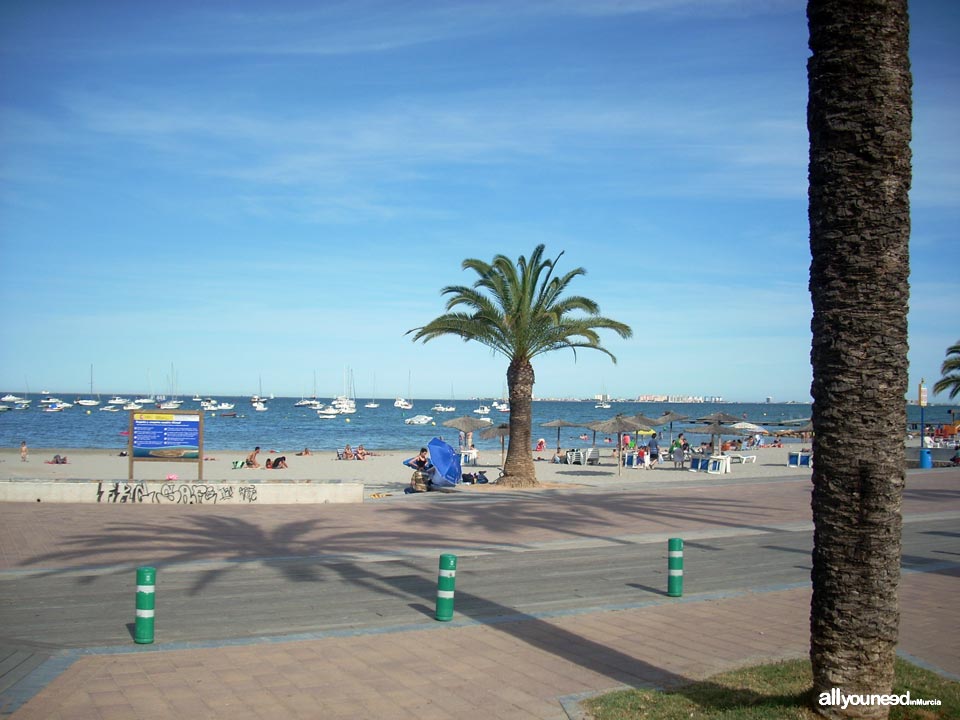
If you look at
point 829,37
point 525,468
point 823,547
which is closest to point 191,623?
point 823,547

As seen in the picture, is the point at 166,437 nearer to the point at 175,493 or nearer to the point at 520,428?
the point at 175,493

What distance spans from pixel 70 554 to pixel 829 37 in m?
11.9

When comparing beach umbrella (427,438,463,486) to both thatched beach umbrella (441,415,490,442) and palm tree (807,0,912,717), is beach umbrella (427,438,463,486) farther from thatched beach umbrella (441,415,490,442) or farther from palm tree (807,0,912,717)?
palm tree (807,0,912,717)

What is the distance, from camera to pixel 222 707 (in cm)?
618

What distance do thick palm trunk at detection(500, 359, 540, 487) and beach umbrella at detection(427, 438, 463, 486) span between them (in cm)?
191

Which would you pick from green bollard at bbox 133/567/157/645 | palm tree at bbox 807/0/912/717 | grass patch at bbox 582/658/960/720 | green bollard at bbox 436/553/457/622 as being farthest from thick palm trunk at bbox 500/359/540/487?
palm tree at bbox 807/0/912/717

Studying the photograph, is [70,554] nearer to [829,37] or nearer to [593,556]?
[593,556]

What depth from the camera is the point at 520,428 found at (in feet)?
87.1

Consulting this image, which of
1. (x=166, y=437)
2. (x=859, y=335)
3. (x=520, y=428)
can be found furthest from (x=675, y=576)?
(x=520, y=428)

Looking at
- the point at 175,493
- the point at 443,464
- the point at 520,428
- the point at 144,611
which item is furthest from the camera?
the point at 520,428

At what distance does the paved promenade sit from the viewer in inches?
251

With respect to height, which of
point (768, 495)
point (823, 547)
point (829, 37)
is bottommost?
point (768, 495)

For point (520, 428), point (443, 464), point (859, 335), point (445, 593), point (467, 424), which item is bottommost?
point (445, 593)

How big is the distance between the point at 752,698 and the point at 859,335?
2.81 meters
